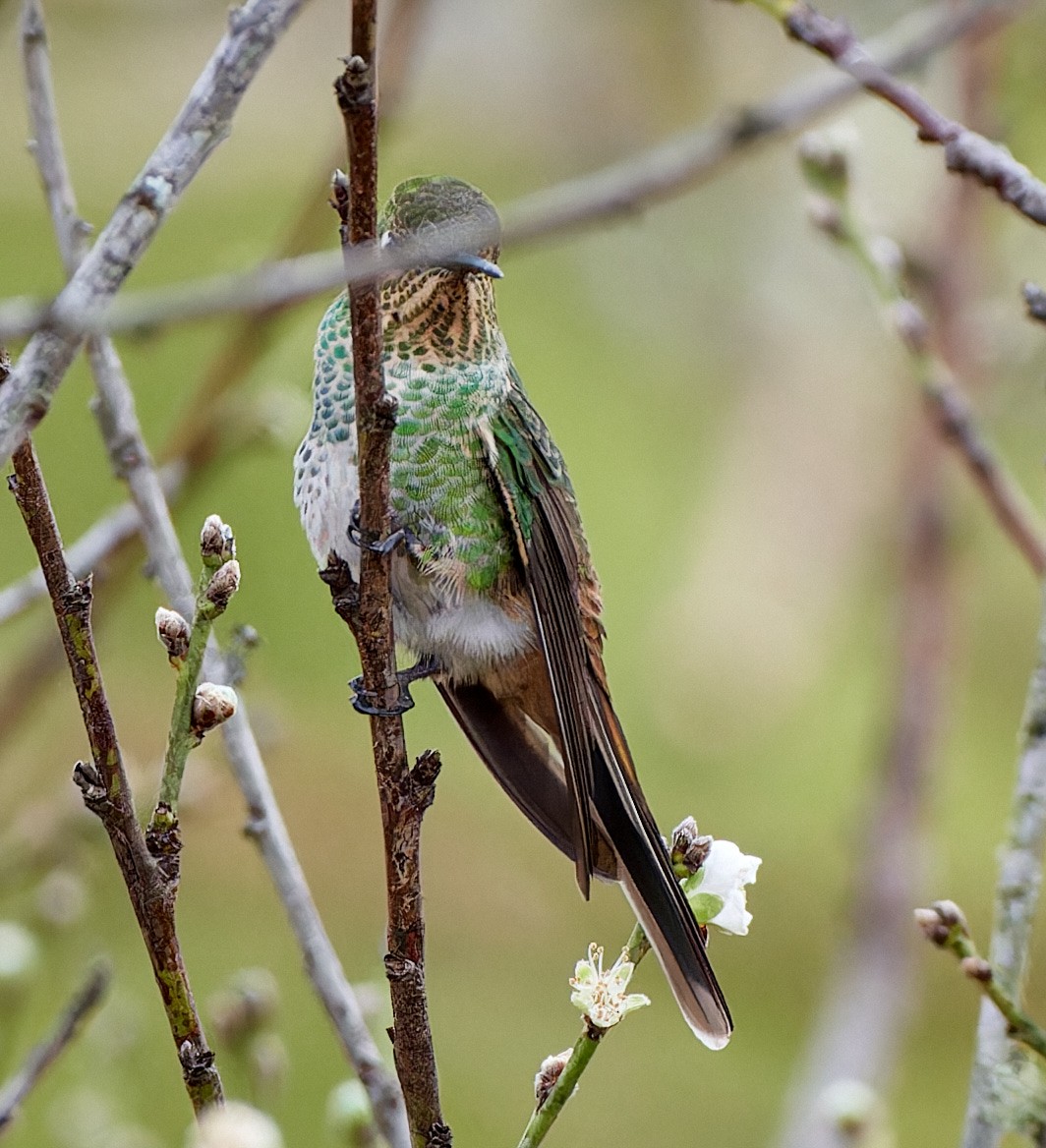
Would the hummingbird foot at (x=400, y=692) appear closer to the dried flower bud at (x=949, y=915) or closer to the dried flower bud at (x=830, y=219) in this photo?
the dried flower bud at (x=949, y=915)

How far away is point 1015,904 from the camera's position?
4.45 feet

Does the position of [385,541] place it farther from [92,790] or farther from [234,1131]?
[234,1131]

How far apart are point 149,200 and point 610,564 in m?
4.77

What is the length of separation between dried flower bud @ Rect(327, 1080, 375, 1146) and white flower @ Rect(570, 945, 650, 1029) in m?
0.41


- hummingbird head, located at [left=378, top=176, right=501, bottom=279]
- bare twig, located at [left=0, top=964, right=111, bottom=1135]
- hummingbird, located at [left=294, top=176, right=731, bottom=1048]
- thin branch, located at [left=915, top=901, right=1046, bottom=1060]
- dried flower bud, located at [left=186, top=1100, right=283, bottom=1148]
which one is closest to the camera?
dried flower bud, located at [left=186, top=1100, right=283, bottom=1148]

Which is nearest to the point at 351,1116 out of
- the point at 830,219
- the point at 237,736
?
the point at 237,736

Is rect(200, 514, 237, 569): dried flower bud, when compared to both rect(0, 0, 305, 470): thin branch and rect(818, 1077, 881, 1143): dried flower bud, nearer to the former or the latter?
rect(0, 0, 305, 470): thin branch

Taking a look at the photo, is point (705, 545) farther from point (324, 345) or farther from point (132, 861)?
point (132, 861)

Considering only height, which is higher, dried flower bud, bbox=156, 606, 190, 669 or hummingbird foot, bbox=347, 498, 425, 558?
hummingbird foot, bbox=347, 498, 425, 558

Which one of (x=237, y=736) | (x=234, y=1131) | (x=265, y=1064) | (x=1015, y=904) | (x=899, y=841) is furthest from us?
(x=899, y=841)

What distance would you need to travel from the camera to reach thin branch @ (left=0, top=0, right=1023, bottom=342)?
756 mm

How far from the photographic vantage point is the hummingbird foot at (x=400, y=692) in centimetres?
139

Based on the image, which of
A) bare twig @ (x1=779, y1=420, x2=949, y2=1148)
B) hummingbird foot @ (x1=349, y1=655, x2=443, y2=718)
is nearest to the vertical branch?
hummingbird foot @ (x1=349, y1=655, x2=443, y2=718)

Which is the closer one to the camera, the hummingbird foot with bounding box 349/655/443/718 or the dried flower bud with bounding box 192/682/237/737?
the dried flower bud with bounding box 192/682/237/737
